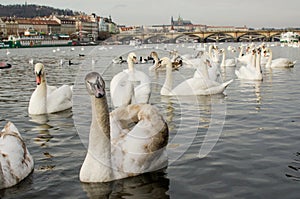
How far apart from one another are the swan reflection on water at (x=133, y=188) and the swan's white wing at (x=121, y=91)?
4971 millimetres

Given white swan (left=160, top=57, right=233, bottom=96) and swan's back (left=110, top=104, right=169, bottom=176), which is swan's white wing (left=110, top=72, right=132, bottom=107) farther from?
swan's back (left=110, top=104, right=169, bottom=176)

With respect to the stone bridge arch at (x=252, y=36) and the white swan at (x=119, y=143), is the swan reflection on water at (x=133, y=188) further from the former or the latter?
the stone bridge arch at (x=252, y=36)

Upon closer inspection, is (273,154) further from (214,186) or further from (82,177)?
(82,177)

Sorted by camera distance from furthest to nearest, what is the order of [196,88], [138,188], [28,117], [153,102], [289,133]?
[196,88]
[153,102]
[28,117]
[289,133]
[138,188]

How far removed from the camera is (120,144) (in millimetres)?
6664

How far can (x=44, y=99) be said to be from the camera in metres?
12.3

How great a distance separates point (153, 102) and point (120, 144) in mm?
7547

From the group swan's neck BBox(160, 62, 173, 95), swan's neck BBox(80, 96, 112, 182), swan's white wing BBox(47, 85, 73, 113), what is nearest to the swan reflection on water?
swan's neck BBox(80, 96, 112, 182)

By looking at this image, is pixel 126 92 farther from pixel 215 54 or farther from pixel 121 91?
pixel 215 54

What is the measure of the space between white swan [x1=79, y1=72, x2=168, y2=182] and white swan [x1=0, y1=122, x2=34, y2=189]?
3.15 feet

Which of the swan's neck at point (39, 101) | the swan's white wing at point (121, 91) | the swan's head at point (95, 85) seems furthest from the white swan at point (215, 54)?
the swan's head at point (95, 85)

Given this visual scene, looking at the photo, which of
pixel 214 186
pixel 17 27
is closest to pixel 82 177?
pixel 214 186

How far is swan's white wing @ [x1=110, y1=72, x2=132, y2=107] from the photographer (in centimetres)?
1154

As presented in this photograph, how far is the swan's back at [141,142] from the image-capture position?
21.6 feet
